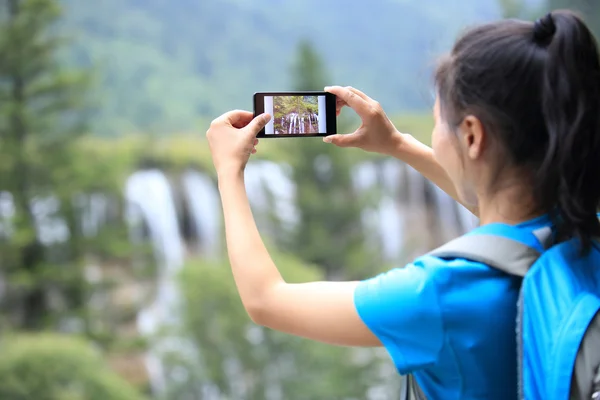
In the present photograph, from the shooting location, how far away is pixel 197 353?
15.3ft

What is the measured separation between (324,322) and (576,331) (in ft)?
0.54

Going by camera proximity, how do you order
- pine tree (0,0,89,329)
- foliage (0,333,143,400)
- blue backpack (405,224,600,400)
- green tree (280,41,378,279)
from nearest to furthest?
blue backpack (405,224,600,400)
foliage (0,333,143,400)
pine tree (0,0,89,329)
green tree (280,41,378,279)

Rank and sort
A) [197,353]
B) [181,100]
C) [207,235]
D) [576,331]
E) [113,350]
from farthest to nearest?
[181,100] → [207,235] → [113,350] → [197,353] → [576,331]

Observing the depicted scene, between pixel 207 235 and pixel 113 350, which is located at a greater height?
pixel 207 235

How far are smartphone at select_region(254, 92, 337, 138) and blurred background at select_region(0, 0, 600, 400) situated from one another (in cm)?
389

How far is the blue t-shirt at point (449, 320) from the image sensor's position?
485mm

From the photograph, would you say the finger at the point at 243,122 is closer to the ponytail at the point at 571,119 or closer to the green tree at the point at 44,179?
the ponytail at the point at 571,119

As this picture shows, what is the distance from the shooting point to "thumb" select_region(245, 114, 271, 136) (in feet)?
1.95

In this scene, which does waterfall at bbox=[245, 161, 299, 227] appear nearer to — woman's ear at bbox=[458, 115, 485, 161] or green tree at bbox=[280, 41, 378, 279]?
green tree at bbox=[280, 41, 378, 279]

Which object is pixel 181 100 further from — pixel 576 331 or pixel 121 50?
pixel 576 331

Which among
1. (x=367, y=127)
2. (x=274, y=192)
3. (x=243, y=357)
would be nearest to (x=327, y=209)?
(x=274, y=192)

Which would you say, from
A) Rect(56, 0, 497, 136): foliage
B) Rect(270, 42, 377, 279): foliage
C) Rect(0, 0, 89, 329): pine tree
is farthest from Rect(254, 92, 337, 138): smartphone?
Rect(56, 0, 497, 136): foliage

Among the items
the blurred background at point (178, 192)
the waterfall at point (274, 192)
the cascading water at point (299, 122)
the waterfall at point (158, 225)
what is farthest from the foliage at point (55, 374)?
the cascading water at point (299, 122)

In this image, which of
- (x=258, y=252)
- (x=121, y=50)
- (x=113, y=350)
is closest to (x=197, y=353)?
(x=113, y=350)
